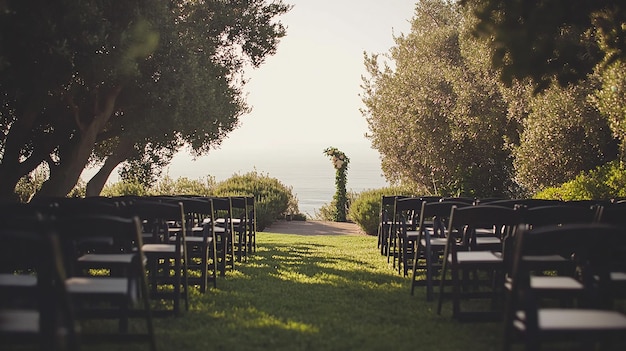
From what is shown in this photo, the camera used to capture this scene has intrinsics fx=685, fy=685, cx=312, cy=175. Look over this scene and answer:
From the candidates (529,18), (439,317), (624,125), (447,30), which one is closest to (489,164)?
(447,30)

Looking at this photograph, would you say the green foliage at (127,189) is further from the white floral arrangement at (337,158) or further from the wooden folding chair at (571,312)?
the wooden folding chair at (571,312)

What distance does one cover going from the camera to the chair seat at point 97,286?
4453 millimetres

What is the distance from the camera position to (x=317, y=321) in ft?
20.3

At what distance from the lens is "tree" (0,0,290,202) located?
10469 millimetres

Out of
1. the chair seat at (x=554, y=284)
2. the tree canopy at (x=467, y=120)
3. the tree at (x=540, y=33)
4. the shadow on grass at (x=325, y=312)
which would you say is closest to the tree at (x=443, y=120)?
the tree canopy at (x=467, y=120)

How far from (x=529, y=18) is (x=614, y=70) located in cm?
629

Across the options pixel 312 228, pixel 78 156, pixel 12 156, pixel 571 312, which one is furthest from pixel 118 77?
pixel 312 228

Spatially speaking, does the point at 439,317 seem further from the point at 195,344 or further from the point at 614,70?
the point at 614,70

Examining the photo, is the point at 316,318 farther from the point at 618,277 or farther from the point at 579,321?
the point at 579,321

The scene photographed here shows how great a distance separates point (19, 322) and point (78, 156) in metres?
10.6

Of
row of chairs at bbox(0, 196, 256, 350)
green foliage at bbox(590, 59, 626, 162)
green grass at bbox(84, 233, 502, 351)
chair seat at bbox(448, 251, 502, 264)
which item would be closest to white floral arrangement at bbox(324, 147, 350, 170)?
green foliage at bbox(590, 59, 626, 162)

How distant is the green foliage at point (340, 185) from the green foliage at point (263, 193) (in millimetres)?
1594

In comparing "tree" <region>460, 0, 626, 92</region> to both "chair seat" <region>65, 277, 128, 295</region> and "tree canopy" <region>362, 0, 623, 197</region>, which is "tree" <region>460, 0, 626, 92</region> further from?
"tree canopy" <region>362, 0, 623, 197</region>

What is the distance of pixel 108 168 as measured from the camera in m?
15.9
